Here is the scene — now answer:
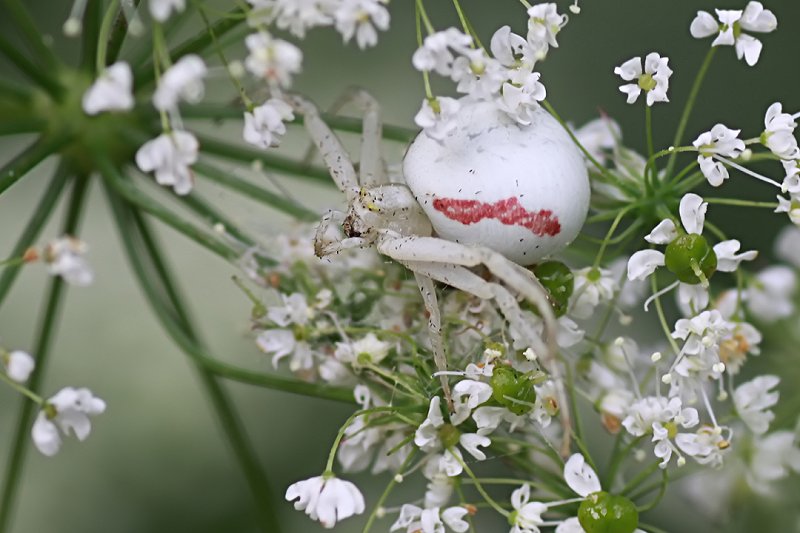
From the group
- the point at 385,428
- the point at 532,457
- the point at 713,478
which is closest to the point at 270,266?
the point at 385,428

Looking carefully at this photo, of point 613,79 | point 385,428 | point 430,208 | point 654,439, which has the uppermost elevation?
point 613,79

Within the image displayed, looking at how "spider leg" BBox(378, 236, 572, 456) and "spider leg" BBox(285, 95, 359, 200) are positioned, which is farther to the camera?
"spider leg" BBox(285, 95, 359, 200)

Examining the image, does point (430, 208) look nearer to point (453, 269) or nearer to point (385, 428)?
point (453, 269)

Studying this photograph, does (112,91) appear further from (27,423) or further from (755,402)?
(755,402)

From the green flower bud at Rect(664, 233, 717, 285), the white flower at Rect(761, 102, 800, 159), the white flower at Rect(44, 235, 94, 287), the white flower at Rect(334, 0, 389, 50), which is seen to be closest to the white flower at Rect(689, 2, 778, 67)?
the white flower at Rect(761, 102, 800, 159)

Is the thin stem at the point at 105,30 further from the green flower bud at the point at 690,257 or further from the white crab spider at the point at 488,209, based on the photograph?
the green flower bud at the point at 690,257

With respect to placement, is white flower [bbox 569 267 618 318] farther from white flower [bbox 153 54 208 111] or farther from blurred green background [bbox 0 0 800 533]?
blurred green background [bbox 0 0 800 533]

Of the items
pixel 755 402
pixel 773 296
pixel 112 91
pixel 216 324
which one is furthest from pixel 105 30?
pixel 216 324

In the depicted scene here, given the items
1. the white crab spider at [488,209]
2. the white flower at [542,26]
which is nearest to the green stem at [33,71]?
the white crab spider at [488,209]
